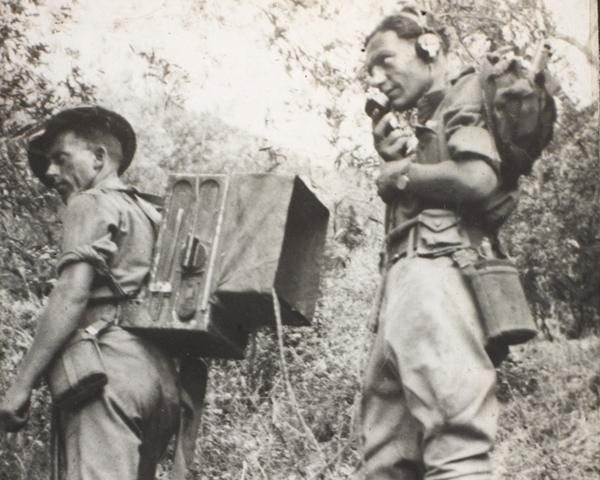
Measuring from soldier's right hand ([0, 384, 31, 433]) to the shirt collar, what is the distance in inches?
66.9

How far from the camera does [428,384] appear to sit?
1849 mm

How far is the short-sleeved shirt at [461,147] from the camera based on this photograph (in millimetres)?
2092

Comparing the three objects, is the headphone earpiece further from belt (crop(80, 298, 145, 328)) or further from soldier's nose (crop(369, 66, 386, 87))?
belt (crop(80, 298, 145, 328))

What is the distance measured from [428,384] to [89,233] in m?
1.28

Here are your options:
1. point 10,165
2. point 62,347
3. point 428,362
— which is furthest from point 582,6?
point 10,165

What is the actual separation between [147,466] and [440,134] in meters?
1.55

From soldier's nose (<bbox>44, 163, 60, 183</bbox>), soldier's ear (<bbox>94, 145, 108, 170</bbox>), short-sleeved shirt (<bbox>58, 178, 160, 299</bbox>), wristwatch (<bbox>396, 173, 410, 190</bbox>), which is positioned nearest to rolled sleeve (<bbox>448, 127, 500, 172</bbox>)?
wristwatch (<bbox>396, 173, 410, 190</bbox>)

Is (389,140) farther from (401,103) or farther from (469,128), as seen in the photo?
(469,128)

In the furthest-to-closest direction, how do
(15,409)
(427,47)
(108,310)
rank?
(427,47) → (108,310) → (15,409)

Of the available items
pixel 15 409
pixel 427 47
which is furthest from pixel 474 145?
pixel 15 409

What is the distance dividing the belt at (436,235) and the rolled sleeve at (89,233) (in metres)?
1.01

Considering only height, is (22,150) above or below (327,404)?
above

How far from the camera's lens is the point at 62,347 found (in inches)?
87.2

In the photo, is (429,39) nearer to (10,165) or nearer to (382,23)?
(382,23)
